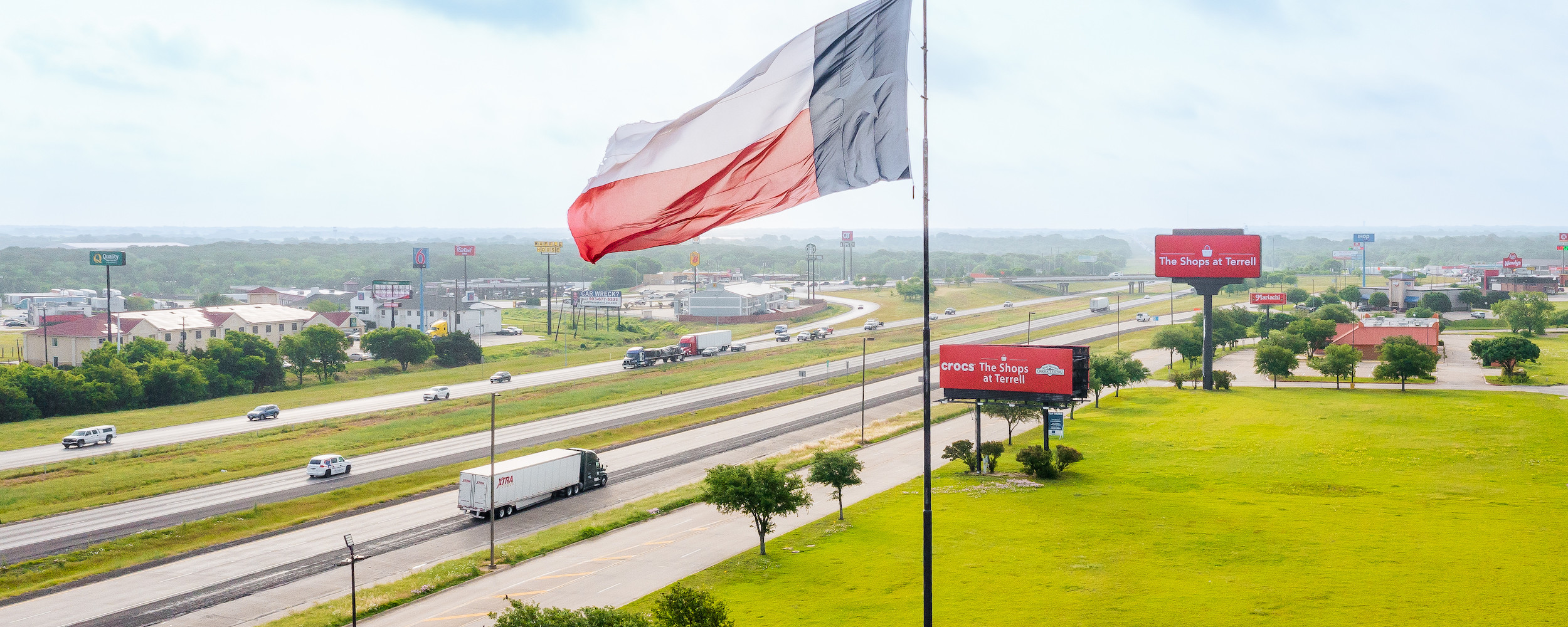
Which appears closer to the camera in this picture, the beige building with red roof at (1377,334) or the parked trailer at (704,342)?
the beige building with red roof at (1377,334)

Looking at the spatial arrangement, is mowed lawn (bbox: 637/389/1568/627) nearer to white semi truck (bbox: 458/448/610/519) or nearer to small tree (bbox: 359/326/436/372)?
white semi truck (bbox: 458/448/610/519)

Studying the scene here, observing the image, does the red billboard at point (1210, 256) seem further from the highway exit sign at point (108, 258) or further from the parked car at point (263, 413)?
the highway exit sign at point (108, 258)

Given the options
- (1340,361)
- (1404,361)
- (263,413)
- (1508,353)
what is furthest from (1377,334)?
(263,413)

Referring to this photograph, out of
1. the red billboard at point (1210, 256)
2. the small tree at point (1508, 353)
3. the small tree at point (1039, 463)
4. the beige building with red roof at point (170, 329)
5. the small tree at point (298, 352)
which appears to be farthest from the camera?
the beige building with red roof at point (170, 329)

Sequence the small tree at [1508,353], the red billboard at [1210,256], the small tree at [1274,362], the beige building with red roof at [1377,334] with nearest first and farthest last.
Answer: the red billboard at [1210,256]
the small tree at [1274,362]
the small tree at [1508,353]
the beige building with red roof at [1377,334]

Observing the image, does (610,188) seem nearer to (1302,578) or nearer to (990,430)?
(1302,578)

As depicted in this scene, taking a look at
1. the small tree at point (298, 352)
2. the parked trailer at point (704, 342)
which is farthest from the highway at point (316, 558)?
the parked trailer at point (704, 342)
